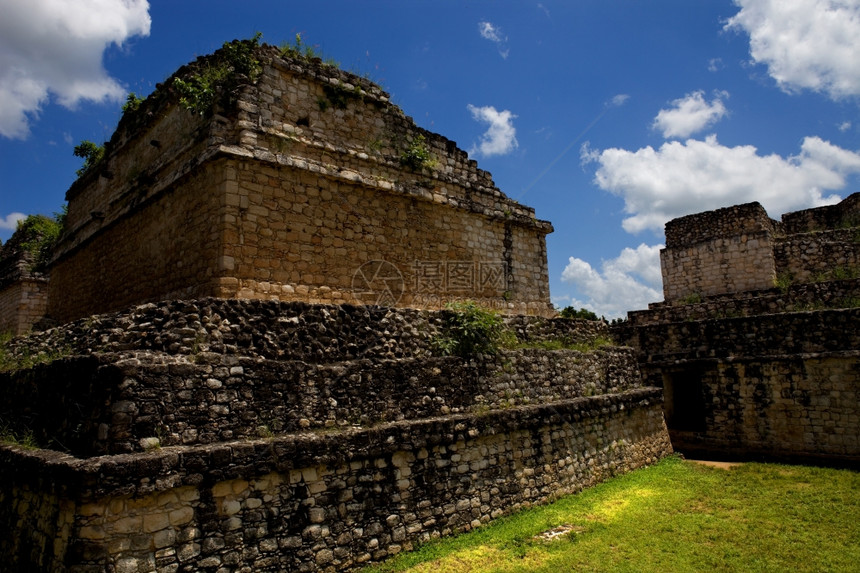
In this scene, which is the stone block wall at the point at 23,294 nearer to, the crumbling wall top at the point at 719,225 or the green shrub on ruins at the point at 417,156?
the green shrub on ruins at the point at 417,156

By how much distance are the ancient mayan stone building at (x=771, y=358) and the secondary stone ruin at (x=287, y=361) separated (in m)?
2.25

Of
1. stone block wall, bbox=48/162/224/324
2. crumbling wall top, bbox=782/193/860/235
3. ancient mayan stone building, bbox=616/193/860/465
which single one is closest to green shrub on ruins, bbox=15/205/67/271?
stone block wall, bbox=48/162/224/324

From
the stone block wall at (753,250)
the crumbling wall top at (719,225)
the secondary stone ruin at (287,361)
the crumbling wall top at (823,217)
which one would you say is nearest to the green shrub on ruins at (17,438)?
the secondary stone ruin at (287,361)

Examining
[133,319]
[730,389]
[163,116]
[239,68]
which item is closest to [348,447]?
[133,319]

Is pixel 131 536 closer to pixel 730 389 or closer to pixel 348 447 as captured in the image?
pixel 348 447

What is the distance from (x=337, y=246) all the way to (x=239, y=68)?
3.49m

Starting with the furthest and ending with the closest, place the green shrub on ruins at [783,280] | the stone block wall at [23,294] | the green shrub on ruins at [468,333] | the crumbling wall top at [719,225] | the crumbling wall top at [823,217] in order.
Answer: the crumbling wall top at [823,217] < the crumbling wall top at [719,225] < the green shrub on ruins at [783,280] < the stone block wall at [23,294] < the green shrub on ruins at [468,333]

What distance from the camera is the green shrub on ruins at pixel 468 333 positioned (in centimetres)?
813

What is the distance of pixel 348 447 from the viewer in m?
6.03

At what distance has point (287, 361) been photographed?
603 centimetres

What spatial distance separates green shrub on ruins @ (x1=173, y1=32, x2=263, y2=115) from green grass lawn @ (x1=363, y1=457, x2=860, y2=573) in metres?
7.86

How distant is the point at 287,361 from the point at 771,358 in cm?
1185

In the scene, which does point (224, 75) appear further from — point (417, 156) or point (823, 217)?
point (823, 217)

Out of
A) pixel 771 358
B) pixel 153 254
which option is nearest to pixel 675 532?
pixel 771 358
